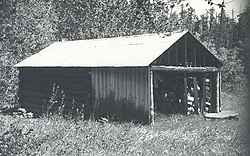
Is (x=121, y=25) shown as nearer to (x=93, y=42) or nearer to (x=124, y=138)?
(x=93, y=42)

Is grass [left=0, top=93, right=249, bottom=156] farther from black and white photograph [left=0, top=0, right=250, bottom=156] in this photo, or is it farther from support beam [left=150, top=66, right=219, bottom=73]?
support beam [left=150, top=66, right=219, bottom=73]

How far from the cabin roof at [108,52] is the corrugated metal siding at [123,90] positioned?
36cm

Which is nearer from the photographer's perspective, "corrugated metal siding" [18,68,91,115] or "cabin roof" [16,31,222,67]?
"cabin roof" [16,31,222,67]

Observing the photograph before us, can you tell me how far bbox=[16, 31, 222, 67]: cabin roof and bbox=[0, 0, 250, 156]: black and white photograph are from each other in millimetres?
57

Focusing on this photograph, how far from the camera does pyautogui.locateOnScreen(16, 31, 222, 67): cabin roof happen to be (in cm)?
1477

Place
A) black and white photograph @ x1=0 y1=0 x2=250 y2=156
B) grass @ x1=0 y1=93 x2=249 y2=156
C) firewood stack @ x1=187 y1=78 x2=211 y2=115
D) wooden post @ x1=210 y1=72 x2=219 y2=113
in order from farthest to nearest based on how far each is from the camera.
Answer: wooden post @ x1=210 y1=72 x2=219 y2=113 → firewood stack @ x1=187 y1=78 x2=211 y2=115 → black and white photograph @ x1=0 y1=0 x2=250 y2=156 → grass @ x1=0 y1=93 x2=249 y2=156


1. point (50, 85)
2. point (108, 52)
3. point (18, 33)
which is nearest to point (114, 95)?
point (108, 52)

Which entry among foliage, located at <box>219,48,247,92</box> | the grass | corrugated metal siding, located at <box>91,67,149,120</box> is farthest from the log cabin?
foliage, located at <box>219,48,247,92</box>

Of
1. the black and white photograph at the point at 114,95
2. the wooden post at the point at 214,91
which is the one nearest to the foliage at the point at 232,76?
the black and white photograph at the point at 114,95

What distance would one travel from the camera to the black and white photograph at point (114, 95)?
9195 mm

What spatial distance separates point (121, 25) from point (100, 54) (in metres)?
13.9

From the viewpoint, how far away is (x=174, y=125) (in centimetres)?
1339

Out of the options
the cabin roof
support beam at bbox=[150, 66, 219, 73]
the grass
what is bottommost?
the grass

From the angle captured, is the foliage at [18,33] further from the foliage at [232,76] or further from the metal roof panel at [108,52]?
the foliage at [232,76]
